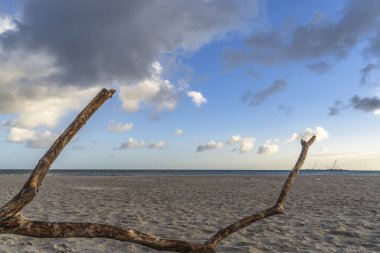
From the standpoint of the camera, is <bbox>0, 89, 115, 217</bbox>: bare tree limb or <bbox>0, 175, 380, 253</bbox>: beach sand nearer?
<bbox>0, 89, 115, 217</bbox>: bare tree limb

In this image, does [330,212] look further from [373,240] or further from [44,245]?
[44,245]

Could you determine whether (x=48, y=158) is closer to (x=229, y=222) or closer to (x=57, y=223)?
(x=57, y=223)

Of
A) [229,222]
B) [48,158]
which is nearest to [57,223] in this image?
[48,158]

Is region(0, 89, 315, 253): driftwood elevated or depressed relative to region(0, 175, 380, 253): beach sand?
elevated

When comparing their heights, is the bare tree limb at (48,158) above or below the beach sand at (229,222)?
above

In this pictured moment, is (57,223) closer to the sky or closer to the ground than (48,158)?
closer to the ground

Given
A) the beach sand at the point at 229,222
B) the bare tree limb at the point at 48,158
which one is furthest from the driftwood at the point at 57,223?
the beach sand at the point at 229,222

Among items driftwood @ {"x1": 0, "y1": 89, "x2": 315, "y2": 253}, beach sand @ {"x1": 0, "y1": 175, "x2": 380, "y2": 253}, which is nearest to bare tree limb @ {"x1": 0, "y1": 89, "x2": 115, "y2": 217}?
driftwood @ {"x1": 0, "y1": 89, "x2": 315, "y2": 253}

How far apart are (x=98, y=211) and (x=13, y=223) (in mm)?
10787

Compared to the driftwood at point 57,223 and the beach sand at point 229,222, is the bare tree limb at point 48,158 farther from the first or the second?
the beach sand at point 229,222

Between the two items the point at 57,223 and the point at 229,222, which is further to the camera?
the point at 229,222

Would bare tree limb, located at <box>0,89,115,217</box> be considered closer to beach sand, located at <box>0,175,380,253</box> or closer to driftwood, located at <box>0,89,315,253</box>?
driftwood, located at <box>0,89,315,253</box>

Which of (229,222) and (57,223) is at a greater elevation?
(57,223)

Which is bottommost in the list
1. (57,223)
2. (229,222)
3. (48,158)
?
(229,222)
